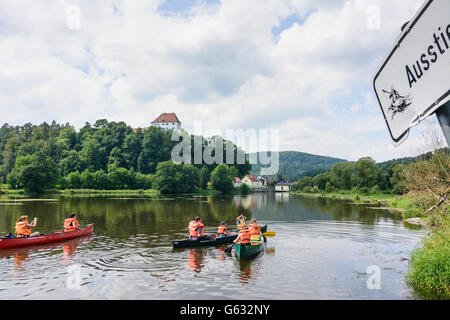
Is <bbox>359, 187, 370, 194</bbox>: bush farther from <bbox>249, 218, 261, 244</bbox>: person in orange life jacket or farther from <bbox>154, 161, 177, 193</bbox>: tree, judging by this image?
<bbox>249, 218, 261, 244</bbox>: person in orange life jacket

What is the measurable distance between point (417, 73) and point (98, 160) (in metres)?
122

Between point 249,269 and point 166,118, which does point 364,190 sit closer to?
point 249,269

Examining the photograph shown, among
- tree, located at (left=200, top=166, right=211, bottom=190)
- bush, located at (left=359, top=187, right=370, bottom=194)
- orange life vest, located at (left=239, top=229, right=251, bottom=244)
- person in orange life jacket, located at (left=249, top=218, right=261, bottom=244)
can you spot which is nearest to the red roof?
tree, located at (left=200, top=166, right=211, bottom=190)

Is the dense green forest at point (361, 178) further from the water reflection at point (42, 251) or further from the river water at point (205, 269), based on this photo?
the water reflection at point (42, 251)

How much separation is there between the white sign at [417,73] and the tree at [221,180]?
101591 millimetres

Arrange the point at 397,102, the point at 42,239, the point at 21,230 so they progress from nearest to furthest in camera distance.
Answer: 1. the point at 397,102
2. the point at 21,230
3. the point at 42,239

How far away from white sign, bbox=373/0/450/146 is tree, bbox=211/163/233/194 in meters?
102

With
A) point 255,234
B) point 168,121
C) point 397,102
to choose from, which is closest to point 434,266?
point 255,234

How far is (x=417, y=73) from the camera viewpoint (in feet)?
6.05

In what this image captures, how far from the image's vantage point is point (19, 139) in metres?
130
